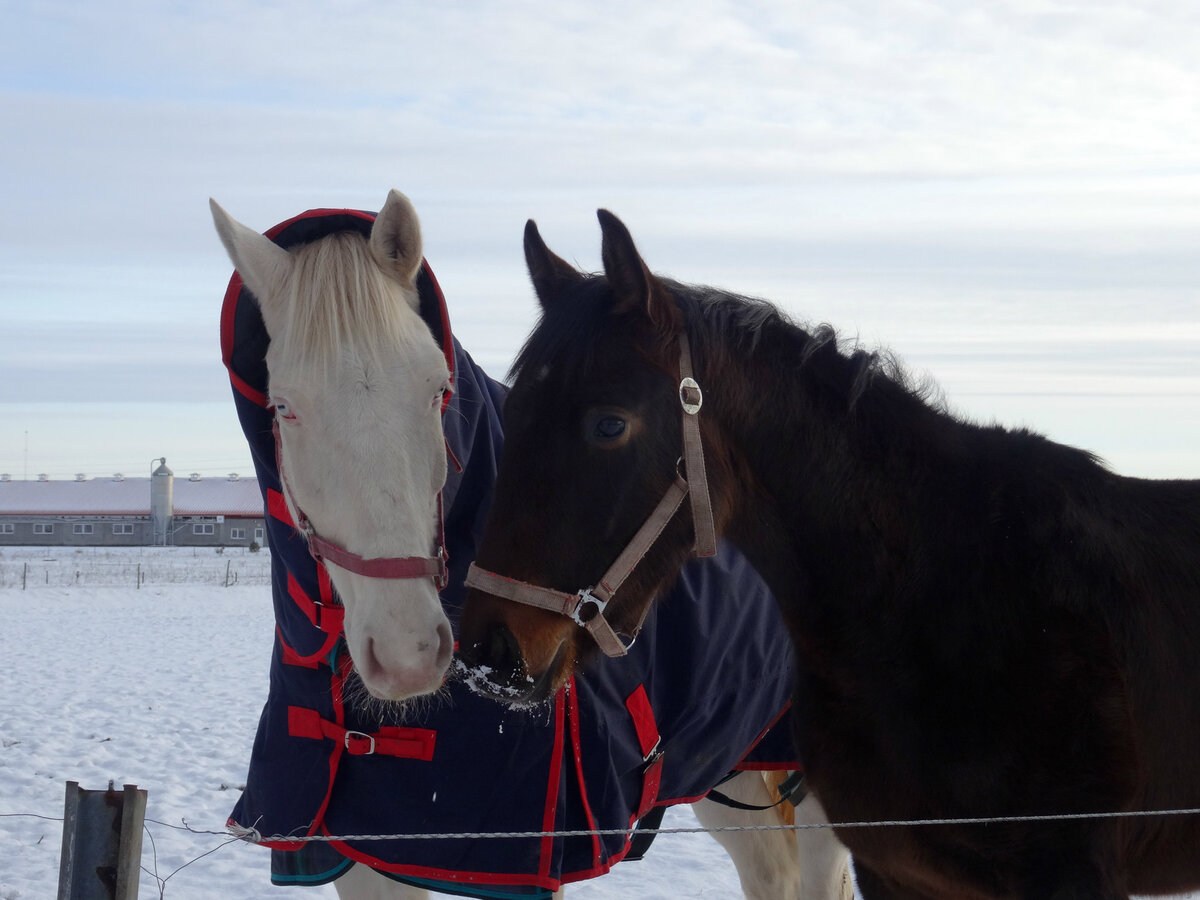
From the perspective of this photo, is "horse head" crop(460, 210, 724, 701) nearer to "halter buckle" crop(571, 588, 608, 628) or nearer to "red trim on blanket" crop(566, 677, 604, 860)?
"halter buckle" crop(571, 588, 608, 628)

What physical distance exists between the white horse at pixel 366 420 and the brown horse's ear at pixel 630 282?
0.50 meters

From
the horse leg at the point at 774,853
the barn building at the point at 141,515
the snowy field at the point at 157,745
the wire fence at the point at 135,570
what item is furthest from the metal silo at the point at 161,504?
the horse leg at the point at 774,853

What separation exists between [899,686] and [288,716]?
170 centimetres

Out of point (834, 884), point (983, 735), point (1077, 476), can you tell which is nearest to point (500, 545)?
point (983, 735)

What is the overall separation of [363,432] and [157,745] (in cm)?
662

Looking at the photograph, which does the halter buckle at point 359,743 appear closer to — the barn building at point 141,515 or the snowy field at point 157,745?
the snowy field at point 157,745

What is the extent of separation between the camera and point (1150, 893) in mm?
2291

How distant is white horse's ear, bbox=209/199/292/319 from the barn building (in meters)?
50.5

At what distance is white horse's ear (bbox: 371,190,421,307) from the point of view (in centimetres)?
257

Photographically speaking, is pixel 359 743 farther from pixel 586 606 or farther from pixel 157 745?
pixel 157 745

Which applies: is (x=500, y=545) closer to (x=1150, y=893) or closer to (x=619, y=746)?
(x=619, y=746)

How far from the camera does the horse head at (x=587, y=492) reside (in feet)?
6.98

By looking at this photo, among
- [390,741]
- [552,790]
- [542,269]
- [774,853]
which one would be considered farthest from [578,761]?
[774,853]

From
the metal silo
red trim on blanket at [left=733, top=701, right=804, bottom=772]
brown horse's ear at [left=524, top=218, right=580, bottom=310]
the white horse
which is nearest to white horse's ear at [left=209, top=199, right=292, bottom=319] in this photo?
the white horse
